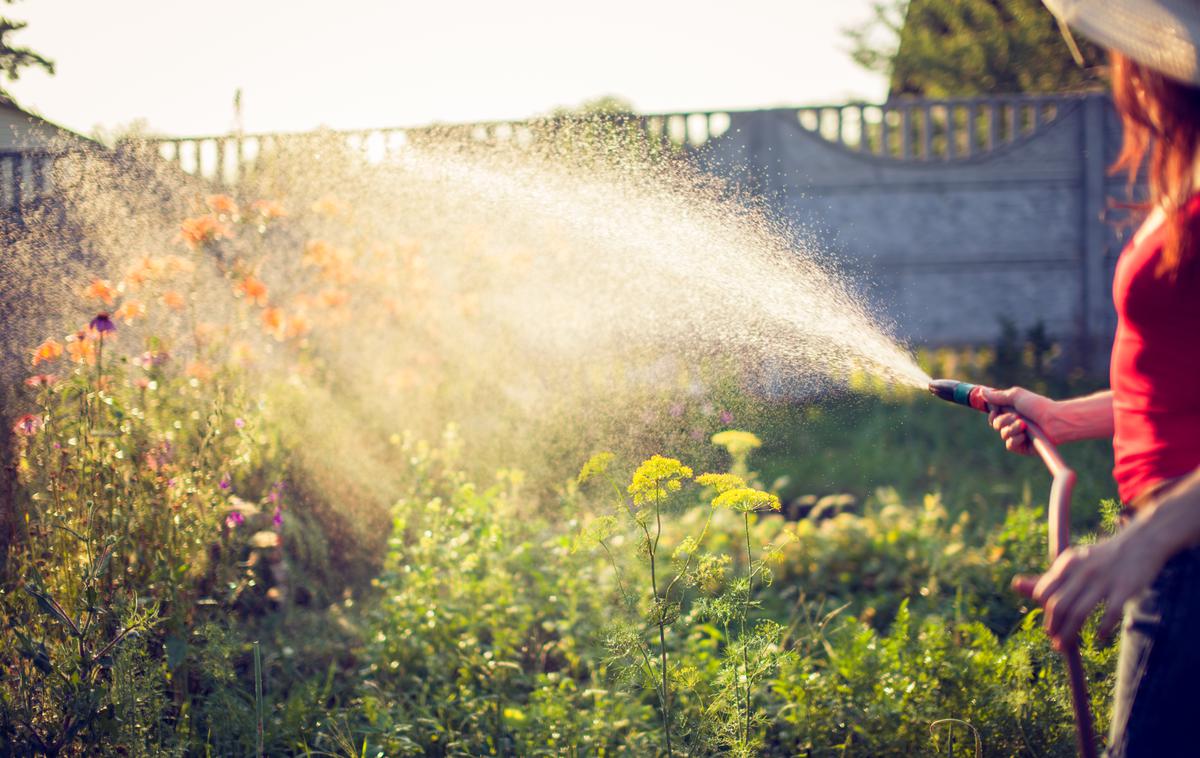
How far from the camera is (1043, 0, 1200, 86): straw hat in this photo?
4.06 ft

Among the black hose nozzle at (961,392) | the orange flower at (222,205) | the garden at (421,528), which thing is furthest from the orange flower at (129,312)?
the black hose nozzle at (961,392)

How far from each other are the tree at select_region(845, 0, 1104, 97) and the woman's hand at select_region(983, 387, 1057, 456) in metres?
10.6

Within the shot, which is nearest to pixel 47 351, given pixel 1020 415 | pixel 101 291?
pixel 101 291

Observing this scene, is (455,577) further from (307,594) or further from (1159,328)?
(1159,328)

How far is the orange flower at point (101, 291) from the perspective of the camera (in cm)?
297

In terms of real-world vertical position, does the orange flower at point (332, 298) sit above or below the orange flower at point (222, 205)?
below

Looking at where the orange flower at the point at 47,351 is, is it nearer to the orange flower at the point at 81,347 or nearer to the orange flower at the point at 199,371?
the orange flower at the point at 81,347

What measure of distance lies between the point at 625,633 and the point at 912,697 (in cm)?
80

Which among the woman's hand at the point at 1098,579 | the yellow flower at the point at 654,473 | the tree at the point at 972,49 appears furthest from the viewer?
the tree at the point at 972,49

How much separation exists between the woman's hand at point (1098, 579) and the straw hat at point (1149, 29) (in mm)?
606

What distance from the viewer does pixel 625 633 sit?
2039 millimetres

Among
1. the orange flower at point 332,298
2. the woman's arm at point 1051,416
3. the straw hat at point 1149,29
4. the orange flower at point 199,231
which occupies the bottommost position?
the orange flower at point 332,298

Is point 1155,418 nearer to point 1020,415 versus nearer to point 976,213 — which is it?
point 1020,415

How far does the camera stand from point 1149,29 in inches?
49.7
